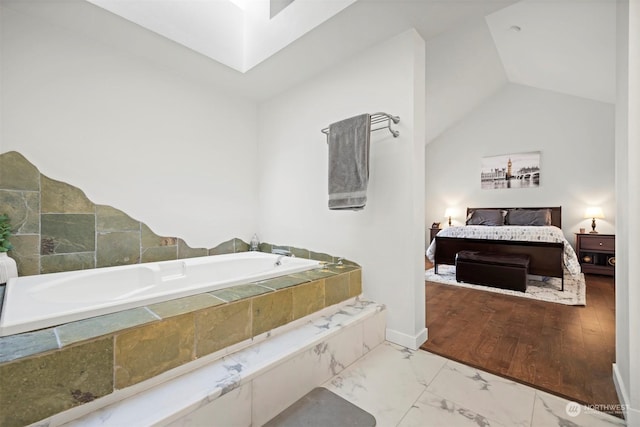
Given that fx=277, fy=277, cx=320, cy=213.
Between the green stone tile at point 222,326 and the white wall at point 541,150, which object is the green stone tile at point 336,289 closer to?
the green stone tile at point 222,326

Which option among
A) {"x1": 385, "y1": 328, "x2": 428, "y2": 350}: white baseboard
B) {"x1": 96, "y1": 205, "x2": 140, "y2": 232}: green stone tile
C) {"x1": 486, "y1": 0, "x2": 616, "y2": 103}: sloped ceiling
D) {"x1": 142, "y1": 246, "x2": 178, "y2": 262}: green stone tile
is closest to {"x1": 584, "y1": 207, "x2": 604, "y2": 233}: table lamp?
{"x1": 486, "y1": 0, "x2": 616, "y2": 103}: sloped ceiling

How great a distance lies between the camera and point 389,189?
199 cm

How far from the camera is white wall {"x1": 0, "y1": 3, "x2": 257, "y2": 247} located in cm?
183

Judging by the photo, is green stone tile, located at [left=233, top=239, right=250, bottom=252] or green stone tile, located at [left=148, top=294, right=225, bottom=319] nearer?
green stone tile, located at [left=148, top=294, right=225, bottom=319]

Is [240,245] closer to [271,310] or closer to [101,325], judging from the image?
[271,310]

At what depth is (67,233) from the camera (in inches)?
77.0

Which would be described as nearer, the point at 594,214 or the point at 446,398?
the point at 446,398

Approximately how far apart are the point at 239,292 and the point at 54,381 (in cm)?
72

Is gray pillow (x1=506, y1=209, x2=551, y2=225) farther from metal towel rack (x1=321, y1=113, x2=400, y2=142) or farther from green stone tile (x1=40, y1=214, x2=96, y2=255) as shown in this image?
green stone tile (x1=40, y1=214, x2=96, y2=255)

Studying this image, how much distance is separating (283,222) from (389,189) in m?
1.24

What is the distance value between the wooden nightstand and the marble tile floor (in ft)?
12.4

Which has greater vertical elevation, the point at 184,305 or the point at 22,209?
the point at 22,209

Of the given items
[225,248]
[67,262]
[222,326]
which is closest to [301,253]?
[225,248]

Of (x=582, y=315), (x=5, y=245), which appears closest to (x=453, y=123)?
(x=582, y=315)
